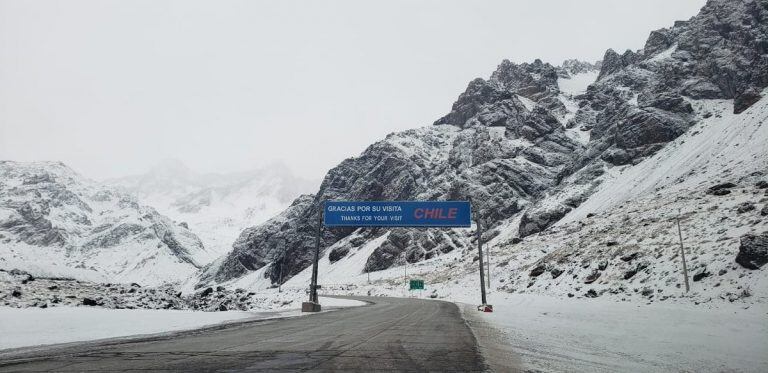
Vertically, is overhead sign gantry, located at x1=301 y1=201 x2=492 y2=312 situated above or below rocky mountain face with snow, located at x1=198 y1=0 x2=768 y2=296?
below

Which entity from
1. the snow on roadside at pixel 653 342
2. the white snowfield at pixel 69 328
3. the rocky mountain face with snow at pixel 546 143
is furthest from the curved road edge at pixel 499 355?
the rocky mountain face with snow at pixel 546 143

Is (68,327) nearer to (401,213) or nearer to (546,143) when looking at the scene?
(401,213)

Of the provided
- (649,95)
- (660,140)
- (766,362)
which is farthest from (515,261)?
(649,95)

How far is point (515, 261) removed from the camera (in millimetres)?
57688

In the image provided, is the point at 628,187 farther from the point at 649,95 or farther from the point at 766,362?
the point at 766,362

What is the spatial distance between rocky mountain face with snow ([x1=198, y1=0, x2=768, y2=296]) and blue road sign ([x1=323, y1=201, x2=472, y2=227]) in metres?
31.5

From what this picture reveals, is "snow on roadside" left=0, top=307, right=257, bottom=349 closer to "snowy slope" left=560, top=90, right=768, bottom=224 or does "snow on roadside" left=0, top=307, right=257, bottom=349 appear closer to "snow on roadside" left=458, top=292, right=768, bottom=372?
"snow on roadside" left=458, top=292, right=768, bottom=372

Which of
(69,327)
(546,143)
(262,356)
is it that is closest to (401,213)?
(69,327)

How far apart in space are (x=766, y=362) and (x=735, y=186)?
173 feet

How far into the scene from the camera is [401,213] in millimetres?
26781

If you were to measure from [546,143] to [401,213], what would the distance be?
131 meters

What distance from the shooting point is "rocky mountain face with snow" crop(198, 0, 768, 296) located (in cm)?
10069

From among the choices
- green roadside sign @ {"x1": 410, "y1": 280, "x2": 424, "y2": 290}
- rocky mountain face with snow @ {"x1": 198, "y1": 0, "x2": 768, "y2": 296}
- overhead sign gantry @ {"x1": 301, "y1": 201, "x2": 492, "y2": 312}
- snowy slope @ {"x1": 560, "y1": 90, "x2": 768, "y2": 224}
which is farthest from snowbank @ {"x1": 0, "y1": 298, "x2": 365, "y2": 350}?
snowy slope @ {"x1": 560, "y1": 90, "x2": 768, "y2": 224}

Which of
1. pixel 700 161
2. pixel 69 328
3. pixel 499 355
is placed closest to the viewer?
pixel 499 355
